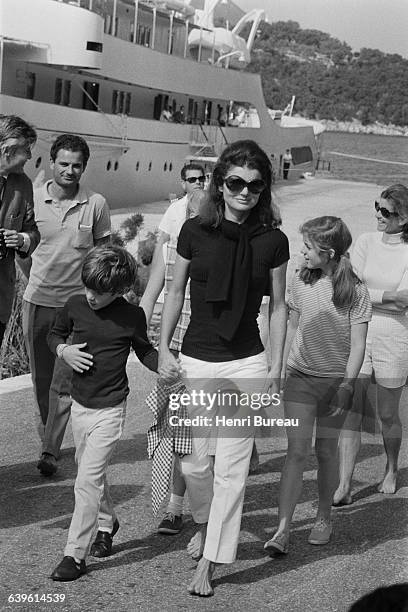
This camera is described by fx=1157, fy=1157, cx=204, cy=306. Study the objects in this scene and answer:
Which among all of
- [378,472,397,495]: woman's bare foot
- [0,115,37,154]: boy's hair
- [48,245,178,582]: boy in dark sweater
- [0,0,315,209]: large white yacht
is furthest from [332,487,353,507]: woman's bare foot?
[0,0,315,209]: large white yacht

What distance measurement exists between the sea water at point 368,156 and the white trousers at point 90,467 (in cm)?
438

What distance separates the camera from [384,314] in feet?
16.3

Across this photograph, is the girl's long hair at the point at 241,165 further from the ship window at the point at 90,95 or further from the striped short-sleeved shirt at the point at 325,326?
the ship window at the point at 90,95

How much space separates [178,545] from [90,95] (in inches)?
776

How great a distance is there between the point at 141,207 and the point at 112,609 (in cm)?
1537

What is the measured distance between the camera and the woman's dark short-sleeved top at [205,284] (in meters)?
3.88

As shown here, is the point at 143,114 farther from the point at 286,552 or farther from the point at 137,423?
the point at 286,552

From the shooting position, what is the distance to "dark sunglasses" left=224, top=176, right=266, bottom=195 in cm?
387

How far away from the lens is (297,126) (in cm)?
2864

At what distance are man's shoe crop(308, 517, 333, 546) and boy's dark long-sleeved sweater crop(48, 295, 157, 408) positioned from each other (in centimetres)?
97

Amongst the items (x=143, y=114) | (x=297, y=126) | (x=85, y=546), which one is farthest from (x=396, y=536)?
(x=297, y=126)

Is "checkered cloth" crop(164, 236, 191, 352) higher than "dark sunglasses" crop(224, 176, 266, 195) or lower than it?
lower

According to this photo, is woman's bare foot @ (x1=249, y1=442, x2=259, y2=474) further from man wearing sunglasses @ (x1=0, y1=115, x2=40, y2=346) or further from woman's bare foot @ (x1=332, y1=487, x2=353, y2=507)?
man wearing sunglasses @ (x1=0, y1=115, x2=40, y2=346)

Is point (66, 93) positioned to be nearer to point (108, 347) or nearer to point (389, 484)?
point (389, 484)
